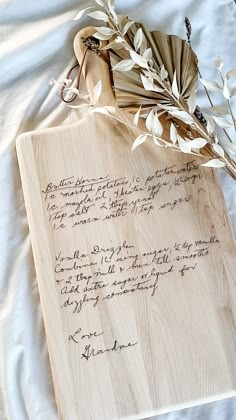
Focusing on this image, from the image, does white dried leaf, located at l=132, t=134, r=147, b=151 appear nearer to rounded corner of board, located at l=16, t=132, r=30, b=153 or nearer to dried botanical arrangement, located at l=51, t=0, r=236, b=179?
dried botanical arrangement, located at l=51, t=0, r=236, b=179

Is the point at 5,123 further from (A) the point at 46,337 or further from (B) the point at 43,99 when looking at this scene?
(A) the point at 46,337

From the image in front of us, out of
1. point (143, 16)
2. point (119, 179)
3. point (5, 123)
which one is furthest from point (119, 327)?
point (143, 16)

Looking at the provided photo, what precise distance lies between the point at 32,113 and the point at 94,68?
94 millimetres

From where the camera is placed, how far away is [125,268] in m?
0.67

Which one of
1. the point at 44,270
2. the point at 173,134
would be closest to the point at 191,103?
the point at 173,134

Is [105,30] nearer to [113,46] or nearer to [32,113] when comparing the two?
[113,46]

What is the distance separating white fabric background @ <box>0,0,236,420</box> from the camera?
66 cm

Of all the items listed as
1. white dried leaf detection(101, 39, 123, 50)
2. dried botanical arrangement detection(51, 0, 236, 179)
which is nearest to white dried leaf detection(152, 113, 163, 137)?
dried botanical arrangement detection(51, 0, 236, 179)

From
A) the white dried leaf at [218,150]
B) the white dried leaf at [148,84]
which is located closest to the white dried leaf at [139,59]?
the white dried leaf at [148,84]

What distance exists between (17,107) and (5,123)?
0.02 metres

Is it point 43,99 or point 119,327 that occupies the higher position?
point 43,99

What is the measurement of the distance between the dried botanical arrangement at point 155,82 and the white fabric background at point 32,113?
0.11 feet

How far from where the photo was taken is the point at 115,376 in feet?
2.11

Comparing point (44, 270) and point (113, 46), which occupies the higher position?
point (113, 46)
